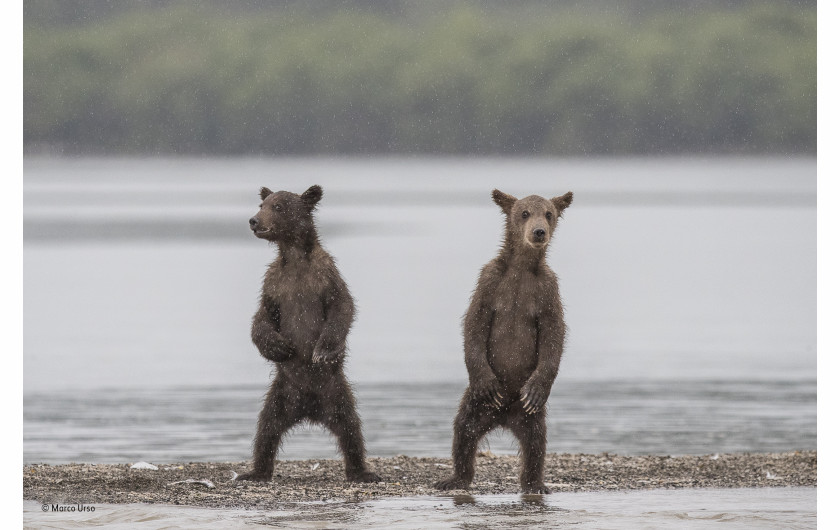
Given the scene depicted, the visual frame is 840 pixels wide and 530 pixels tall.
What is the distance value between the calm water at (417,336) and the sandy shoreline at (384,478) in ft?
2.64

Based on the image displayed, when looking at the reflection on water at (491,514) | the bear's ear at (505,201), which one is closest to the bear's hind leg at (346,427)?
the reflection on water at (491,514)

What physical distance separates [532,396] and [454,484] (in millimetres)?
793

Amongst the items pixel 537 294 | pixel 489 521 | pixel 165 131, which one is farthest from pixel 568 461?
pixel 165 131

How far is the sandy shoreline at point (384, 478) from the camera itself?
9.08 meters

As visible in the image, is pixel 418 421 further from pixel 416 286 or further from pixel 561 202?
pixel 416 286

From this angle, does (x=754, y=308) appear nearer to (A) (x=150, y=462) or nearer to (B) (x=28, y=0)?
(A) (x=150, y=462)

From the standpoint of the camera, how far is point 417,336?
2356cm

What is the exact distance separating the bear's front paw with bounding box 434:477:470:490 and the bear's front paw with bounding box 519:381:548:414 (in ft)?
2.13

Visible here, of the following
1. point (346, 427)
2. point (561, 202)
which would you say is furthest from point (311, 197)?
point (561, 202)

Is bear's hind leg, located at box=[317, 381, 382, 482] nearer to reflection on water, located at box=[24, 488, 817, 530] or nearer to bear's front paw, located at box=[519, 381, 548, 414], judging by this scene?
reflection on water, located at box=[24, 488, 817, 530]

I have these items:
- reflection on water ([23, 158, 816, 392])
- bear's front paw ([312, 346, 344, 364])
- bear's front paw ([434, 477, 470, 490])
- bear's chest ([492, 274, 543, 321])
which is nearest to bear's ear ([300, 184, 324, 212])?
bear's front paw ([312, 346, 344, 364])

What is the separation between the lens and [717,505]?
29.4 ft

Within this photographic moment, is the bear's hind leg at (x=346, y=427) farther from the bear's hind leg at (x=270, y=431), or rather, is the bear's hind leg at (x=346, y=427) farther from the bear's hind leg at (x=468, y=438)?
the bear's hind leg at (x=468, y=438)

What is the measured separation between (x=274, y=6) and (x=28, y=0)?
963 inches
